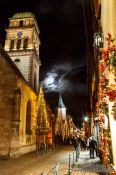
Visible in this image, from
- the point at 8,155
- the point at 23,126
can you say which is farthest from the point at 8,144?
the point at 23,126

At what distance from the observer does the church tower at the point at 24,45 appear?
42875mm

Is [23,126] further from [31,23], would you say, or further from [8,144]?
[31,23]

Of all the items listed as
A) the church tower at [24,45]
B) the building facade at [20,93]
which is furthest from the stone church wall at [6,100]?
the church tower at [24,45]

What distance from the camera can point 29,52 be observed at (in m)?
43.8

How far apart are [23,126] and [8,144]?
497 cm

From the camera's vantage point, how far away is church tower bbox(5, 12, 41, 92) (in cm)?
4288

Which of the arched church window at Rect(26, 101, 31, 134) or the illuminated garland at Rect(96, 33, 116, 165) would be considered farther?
the arched church window at Rect(26, 101, 31, 134)

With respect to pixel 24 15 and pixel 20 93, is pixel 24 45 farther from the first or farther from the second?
pixel 20 93

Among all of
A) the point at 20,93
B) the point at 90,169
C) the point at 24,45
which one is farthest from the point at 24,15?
the point at 90,169

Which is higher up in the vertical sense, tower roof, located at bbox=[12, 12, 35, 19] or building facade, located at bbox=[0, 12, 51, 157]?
tower roof, located at bbox=[12, 12, 35, 19]

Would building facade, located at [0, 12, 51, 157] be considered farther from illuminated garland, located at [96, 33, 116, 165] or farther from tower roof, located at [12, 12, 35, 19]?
illuminated garland, located at [96, 33, 116, 165]

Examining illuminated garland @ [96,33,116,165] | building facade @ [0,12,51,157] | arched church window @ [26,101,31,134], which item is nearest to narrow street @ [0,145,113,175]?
illuminated garland @ [96,33,116,165]

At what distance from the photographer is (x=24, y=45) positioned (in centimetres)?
4553

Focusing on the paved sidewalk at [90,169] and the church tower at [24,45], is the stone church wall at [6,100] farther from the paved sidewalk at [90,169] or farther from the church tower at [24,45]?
the church tower at [24,45]
